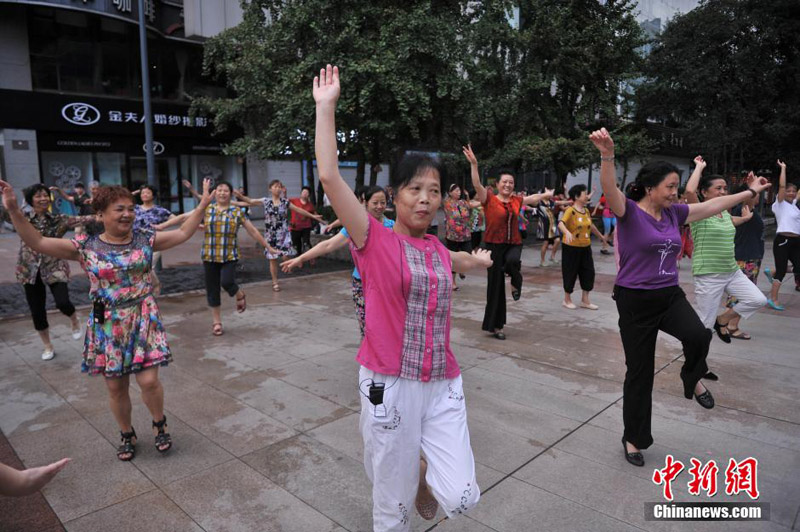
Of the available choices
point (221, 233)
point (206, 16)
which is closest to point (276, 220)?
point (221, 233)

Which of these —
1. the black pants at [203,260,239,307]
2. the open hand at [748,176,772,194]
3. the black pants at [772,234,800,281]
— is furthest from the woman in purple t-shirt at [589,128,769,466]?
the black pants at [772,234,800,281]

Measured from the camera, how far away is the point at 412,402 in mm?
2277

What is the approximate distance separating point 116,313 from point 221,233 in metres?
3.29

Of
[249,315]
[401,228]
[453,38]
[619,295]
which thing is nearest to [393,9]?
[453,38]

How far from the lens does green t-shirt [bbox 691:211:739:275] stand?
5.42 meters

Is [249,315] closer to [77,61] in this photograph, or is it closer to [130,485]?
[130,485]

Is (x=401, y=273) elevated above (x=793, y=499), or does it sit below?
above

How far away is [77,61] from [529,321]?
20.0 metres

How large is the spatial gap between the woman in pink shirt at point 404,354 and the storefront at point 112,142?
65.5 feet

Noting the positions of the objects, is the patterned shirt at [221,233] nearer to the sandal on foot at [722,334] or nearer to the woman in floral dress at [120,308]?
the woman in floral dress at [120,308]

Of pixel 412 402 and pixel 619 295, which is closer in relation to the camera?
pixel 412 402

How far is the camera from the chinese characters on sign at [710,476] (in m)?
3.27

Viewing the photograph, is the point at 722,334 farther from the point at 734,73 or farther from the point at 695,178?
the point at 734,73

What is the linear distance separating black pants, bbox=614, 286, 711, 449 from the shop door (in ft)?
71.7
